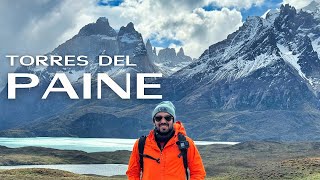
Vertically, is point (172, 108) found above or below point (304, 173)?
above

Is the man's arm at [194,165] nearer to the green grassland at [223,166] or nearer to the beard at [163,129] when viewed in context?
the beard at [163,129]

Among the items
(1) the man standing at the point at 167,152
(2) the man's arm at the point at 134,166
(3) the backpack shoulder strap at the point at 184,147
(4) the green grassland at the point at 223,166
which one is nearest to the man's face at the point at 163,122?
(1) the man standing at the point at 167,152

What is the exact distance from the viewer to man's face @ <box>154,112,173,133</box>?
36.3 ft

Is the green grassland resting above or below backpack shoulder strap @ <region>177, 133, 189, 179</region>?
below

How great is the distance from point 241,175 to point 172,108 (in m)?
74.0

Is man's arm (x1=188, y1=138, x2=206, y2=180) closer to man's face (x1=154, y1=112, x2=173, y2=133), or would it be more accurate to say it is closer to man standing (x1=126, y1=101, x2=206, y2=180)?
man standing (x1=126, y1=101, x2=206, y2=180)

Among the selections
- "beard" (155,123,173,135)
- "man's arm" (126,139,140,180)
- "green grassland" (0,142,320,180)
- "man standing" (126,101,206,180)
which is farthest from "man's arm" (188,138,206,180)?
"green grassland" (0,142,320,180)

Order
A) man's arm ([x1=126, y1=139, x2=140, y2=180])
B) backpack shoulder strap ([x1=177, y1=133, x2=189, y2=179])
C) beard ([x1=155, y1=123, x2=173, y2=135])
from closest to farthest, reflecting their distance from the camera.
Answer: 1. backpack shoulder strap ([x1=177, y1=133, x2=189, y2=179])
2. beard ([x1=155, y1=123, x2=173, y2=135])
3. man's arm ([x1=126, y1=139, x2=140, y2=180])

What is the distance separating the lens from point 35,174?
3174 inches

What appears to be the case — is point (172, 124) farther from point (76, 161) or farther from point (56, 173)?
point (76, 161)

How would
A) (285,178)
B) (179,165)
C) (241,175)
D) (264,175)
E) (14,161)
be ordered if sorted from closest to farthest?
(179,165) → (285,178) → (264,175) → (241,175) → (14,161)

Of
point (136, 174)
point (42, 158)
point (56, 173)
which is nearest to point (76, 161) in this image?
point (42, 158)

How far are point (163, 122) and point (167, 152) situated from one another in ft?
2.28

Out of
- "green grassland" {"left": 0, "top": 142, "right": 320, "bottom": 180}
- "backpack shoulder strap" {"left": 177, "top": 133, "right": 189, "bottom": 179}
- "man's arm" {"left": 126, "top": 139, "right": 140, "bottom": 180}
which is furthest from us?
"green grassland" {"left": 0, "top": 142, "right": 320, "bottom": 180}
